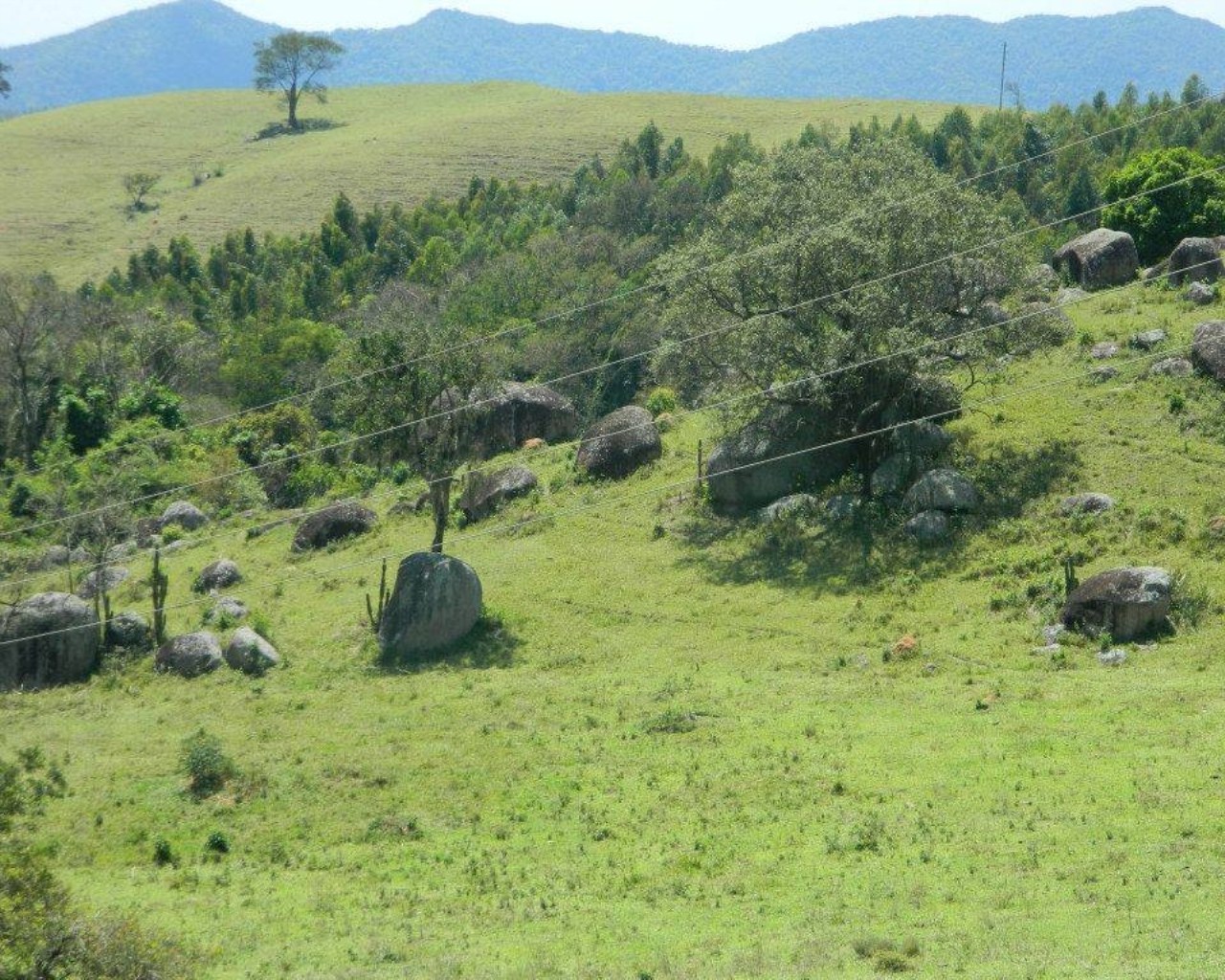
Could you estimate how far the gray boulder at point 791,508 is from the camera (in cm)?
5438

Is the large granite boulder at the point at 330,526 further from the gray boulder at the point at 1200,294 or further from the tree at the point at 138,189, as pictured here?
the tree at the point at 138,189

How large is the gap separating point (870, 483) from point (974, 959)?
32.6 m

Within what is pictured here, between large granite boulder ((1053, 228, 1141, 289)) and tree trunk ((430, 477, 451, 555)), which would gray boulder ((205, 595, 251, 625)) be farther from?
large granite boulder ((1053, 228, 1141, 289))

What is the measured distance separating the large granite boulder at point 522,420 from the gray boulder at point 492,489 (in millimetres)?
7724

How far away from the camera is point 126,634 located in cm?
5244

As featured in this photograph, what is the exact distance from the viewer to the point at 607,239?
359 feet

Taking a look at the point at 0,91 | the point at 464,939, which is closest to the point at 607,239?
the point at 464,939

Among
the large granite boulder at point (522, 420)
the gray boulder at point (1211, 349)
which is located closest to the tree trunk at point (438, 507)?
the large granite boulder at point (522, 420)

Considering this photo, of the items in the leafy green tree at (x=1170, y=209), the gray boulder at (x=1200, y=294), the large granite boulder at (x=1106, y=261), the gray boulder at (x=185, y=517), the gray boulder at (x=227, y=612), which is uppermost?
the leafy green tree at (x=1170, y=209)

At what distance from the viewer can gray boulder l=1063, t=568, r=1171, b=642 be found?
137 ft

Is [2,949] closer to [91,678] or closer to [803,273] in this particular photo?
[91,678]

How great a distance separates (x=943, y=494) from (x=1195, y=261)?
82.8 feet

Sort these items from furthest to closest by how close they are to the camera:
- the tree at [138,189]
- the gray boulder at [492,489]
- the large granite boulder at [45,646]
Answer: the tree at [138,189] < the gray boulder at [492,489] < the large granite boulder at [45,646]

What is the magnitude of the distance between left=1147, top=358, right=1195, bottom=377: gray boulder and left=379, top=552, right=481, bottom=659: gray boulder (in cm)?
2677
